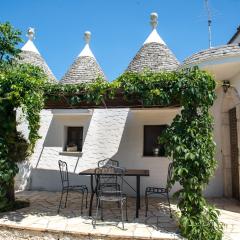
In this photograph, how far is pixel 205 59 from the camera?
7.01 m

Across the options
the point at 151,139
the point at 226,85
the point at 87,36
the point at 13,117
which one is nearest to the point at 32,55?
the point at 87,36

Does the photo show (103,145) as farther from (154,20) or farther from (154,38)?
(154,20)

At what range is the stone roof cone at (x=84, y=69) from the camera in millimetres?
12430

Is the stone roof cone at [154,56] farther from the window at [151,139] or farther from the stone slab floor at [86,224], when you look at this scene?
the stone slab floor at [86,224]

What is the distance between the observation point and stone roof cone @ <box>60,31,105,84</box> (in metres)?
12.4

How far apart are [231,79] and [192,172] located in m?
4.06

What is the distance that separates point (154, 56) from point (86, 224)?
8.17 m

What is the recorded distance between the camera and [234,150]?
861 centimetres

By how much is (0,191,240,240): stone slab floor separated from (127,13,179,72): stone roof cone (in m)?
6.03

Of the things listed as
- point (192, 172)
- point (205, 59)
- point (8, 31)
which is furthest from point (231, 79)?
point (8, 31)

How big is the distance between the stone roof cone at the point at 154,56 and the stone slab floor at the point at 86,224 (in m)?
6.03

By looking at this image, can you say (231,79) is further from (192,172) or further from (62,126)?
(62,126)

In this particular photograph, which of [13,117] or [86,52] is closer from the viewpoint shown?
[13,117]

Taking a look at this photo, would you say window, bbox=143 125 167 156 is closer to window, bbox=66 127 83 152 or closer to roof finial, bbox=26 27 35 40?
window, bbox=66 127 83 152
